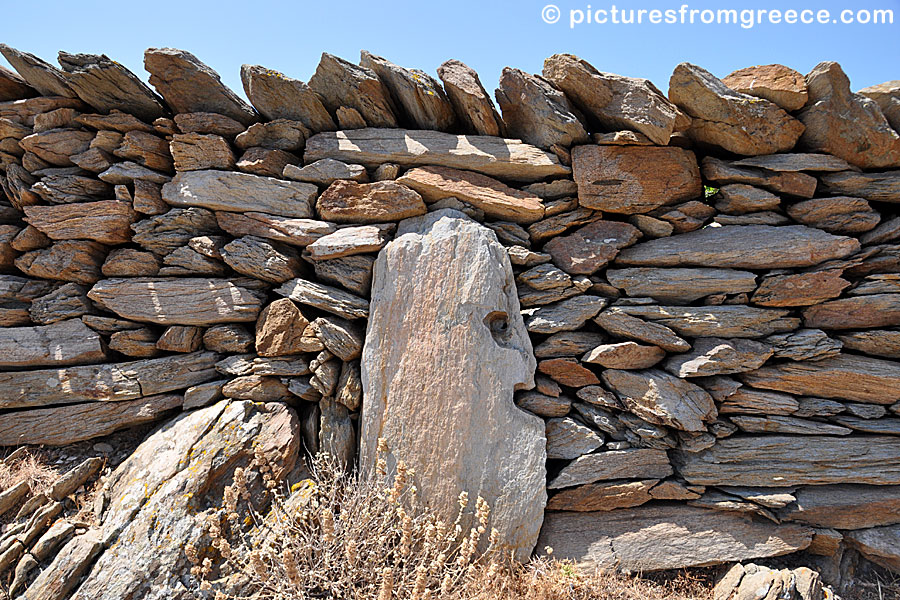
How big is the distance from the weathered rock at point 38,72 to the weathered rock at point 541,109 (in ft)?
14.5

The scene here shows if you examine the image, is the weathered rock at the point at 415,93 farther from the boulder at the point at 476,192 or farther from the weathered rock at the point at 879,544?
the weathered rock at the point at 879,544

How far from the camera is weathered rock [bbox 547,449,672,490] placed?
4355mm

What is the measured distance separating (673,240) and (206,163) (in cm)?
477

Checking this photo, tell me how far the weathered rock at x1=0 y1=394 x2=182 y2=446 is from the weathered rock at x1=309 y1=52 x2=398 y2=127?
3.45 m

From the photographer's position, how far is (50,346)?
4.57m

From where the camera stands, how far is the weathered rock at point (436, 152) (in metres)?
4.69

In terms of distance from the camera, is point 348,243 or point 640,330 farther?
point 348,243

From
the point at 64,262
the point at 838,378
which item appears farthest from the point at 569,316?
the point at 64,262

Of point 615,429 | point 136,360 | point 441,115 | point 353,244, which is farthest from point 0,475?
point 615,429

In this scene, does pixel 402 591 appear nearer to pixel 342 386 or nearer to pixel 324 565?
pixel 324 565

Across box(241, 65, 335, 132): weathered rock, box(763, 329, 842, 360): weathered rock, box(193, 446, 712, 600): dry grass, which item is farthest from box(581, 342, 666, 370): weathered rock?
box(241, 65, 335, 132): weathered rock

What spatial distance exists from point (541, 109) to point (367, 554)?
4379 millimetres

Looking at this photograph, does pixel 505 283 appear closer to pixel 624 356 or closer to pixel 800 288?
pixel 624 356

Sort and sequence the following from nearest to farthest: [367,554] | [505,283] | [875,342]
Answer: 1. [367,554]
2. [875,342]
3. [505,283]
